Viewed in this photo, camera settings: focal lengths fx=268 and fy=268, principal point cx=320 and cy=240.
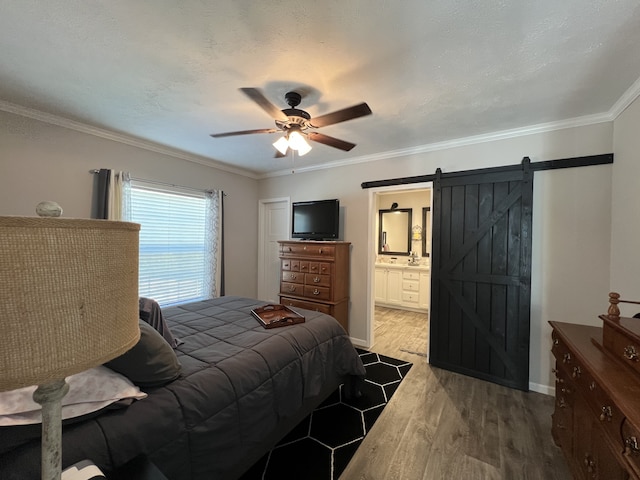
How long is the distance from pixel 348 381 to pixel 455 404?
0.98 m

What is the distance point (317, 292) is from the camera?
3.60 metres

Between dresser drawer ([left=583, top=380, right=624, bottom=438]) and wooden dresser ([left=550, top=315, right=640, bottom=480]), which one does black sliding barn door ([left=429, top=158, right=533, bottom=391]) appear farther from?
dresser drawer ([left=583, top=380, right=624, bottom=438])

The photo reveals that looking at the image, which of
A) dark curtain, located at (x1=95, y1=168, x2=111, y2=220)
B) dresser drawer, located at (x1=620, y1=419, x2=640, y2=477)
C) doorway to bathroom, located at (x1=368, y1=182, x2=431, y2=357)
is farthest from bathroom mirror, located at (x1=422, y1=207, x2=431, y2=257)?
dark curtain, located at (x1=95, y1=168, x2=111, y2=220)

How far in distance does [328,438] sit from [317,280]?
1.87 m

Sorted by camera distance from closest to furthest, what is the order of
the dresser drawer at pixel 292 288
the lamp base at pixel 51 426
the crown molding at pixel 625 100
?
the lamp base at pixel 51 426 < the crown molding at pixel 625 100 < the dresser drawer at pixel 292 288

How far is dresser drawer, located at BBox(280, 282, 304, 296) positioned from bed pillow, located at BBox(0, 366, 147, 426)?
258 cm

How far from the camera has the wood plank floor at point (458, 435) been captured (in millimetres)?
1729

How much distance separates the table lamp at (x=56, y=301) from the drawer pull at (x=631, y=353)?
1.95 m

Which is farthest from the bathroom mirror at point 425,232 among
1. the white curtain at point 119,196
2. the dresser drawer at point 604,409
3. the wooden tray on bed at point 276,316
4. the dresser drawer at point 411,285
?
the white curtain at point 119,196

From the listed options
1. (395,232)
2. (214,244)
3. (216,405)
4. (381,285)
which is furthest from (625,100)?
(214,244)

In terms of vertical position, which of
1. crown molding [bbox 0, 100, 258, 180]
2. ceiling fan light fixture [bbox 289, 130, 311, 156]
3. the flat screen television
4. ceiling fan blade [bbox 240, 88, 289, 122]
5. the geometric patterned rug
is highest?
crown molding [bbox 0, 100, 258, 180]

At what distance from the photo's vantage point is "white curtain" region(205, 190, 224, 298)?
3.98 metres

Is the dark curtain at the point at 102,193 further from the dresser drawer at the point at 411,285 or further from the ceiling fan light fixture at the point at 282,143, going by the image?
the dresser drawer at the point at 411,285

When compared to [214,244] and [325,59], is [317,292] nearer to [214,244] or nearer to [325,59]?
[214,244]
